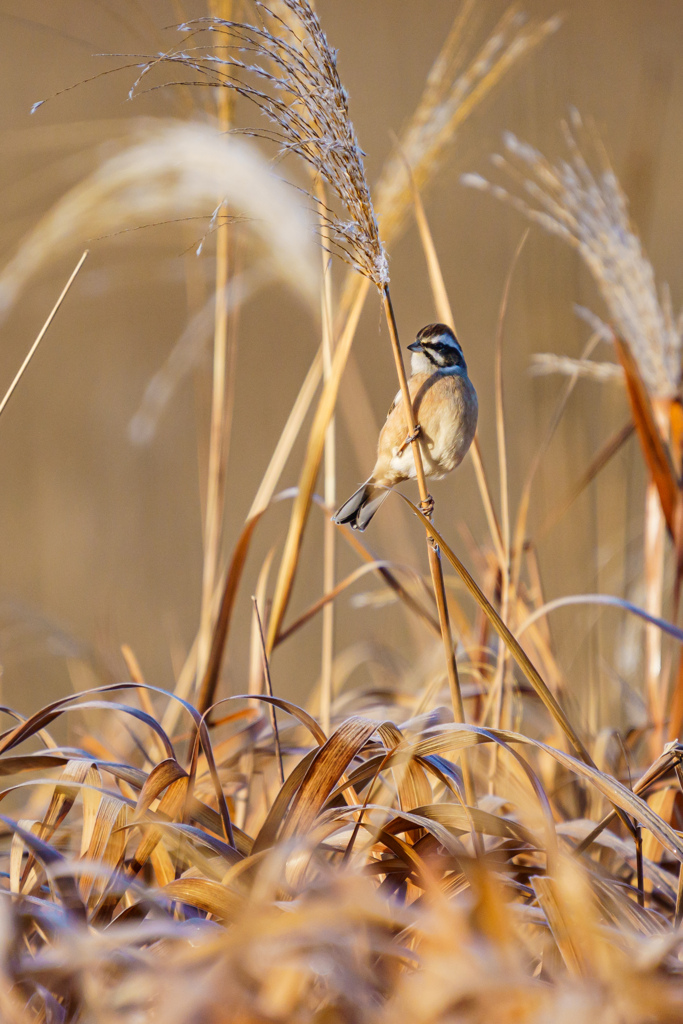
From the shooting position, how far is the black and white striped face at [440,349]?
0.75 meters

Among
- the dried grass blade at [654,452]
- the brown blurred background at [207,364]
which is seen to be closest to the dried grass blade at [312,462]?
the dried grass blade at [654,452]

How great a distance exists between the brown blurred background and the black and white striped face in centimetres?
100

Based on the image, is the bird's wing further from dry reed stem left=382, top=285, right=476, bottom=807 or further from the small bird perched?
dry reed stem left=382, top=285, right=476, bottom=807

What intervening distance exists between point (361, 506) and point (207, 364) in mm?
1224

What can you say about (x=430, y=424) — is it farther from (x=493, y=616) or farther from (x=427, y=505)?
(x=493, y=616)

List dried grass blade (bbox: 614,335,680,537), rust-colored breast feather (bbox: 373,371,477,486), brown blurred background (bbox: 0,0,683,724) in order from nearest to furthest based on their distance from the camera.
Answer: rust-colored breast feather (bbox: 373,371,477,486) → dried grass blade (bbox: 614,335,680,537) → brown blurred background (bbox: 0,0,683,724)

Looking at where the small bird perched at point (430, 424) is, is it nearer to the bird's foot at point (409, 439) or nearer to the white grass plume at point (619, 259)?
the bird's foot at point (409, 439)

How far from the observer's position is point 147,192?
0.91 meters

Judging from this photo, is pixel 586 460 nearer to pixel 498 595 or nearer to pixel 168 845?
pixel 498 595

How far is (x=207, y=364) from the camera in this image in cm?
184

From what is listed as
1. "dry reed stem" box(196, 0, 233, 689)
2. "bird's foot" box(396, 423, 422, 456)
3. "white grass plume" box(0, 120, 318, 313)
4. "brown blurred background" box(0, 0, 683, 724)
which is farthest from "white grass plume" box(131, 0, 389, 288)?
"brown blurred background" box(0, 0, 683, 724)

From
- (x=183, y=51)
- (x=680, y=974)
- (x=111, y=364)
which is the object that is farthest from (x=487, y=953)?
(x=111, y=364)

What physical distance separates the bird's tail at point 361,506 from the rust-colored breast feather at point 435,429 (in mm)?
18

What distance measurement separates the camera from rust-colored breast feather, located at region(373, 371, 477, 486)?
646 mm
